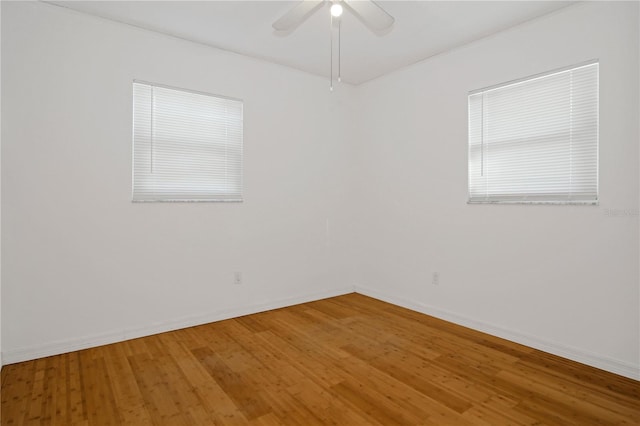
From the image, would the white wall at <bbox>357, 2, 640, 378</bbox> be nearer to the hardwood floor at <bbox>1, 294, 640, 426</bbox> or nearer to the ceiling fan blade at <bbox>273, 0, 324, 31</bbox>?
the hardwood floor at <bbox>1, 294, 640, 426</bbox>

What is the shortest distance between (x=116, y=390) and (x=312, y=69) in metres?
3.70

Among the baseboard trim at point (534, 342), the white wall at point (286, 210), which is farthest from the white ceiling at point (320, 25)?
the baseboard trim at point (534, 342)

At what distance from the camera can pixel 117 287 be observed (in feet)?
10.3

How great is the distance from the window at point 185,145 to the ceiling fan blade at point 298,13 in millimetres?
1386

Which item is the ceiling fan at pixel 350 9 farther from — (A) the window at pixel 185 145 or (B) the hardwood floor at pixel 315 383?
(B) the hardwood floor at pixel 315 383

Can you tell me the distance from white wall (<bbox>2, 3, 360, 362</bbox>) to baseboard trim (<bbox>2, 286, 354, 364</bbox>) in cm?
1

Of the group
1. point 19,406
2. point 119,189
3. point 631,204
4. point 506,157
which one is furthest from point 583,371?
point 119,189

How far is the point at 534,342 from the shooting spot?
9.94 ft

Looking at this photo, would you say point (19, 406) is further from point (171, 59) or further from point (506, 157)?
point (506, 157)

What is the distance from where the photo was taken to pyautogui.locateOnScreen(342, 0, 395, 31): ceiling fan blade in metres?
2.29

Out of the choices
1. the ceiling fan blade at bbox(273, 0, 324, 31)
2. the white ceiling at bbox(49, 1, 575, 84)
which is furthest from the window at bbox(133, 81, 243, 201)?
the ceiling fan blade at bbox(273, 0, 324, 31)

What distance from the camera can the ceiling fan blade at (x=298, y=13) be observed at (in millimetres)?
2319

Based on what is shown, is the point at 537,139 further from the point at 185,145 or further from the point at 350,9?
the point at 185,145

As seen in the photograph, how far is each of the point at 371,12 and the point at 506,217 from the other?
2.13 meters
